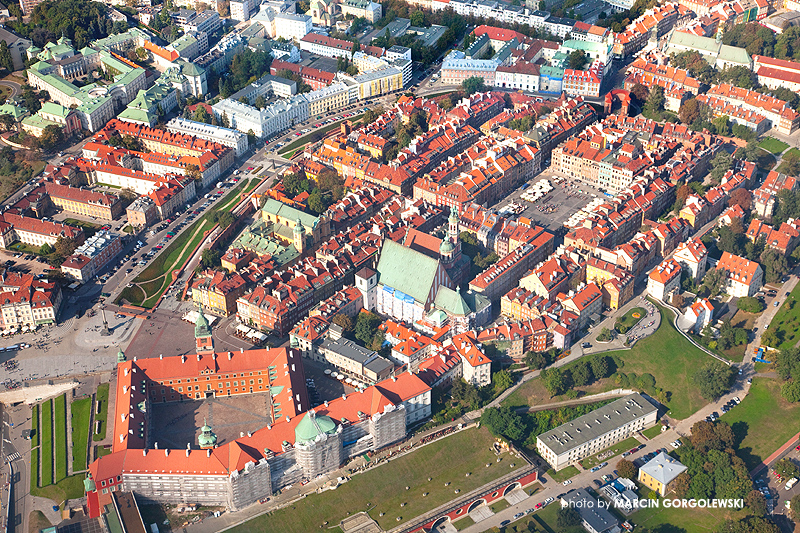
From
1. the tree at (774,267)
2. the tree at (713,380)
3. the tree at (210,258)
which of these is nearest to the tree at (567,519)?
the tree at (713,380)

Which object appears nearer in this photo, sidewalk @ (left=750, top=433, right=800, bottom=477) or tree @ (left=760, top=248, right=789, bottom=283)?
sidewalk @ (left=750, top=433, right=800, bottom=477)

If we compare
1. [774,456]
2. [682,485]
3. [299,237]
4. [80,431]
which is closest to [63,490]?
[80,431]

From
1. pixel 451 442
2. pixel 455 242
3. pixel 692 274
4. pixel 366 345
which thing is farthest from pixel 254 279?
pixel 692 274

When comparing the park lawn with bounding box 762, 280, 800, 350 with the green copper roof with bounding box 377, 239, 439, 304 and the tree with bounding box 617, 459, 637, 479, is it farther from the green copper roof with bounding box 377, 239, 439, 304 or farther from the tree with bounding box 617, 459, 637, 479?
the green copper roof with bounding box 377, 239, 439, 304

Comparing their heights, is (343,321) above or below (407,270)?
below

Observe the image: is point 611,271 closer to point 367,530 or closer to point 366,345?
point 366,345

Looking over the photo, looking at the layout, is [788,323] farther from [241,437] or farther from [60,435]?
[60,435]

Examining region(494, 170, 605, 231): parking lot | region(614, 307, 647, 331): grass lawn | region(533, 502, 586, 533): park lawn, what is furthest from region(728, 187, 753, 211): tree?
region(533, 502, 586, 533): park lawn
